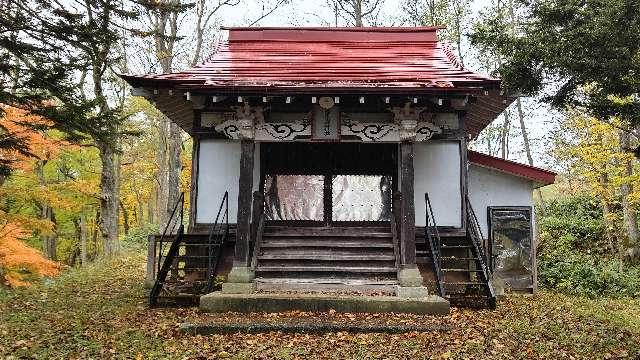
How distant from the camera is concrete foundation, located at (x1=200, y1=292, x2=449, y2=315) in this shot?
8531 millimetres

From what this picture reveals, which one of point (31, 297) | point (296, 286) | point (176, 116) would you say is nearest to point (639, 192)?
point (296, 286)

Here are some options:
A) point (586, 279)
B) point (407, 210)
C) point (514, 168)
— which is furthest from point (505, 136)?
point (407, 210)

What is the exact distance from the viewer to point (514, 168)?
12.1 meters

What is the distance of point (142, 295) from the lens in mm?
10836

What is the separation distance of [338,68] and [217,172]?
3693 mm

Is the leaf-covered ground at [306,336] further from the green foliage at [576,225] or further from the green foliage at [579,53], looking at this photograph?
the green foliage at [576,225]

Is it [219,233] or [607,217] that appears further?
[607,217]

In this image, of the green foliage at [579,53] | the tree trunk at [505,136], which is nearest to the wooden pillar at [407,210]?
the green foliage at [579,53]

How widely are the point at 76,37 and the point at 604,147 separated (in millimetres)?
15277

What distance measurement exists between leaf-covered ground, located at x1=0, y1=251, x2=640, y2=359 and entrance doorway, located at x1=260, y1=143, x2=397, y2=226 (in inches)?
139

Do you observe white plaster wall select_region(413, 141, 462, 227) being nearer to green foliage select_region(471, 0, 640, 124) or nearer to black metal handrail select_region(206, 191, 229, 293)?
green foliage select_region(471, 0, 640, 124)

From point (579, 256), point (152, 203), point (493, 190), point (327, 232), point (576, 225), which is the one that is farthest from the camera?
point (152, 203)

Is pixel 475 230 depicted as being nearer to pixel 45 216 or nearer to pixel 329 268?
pixel 329 268

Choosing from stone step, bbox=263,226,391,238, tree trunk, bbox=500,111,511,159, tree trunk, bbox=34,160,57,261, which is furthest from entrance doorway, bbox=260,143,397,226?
tree trunk, bbox=500,111,511,159
